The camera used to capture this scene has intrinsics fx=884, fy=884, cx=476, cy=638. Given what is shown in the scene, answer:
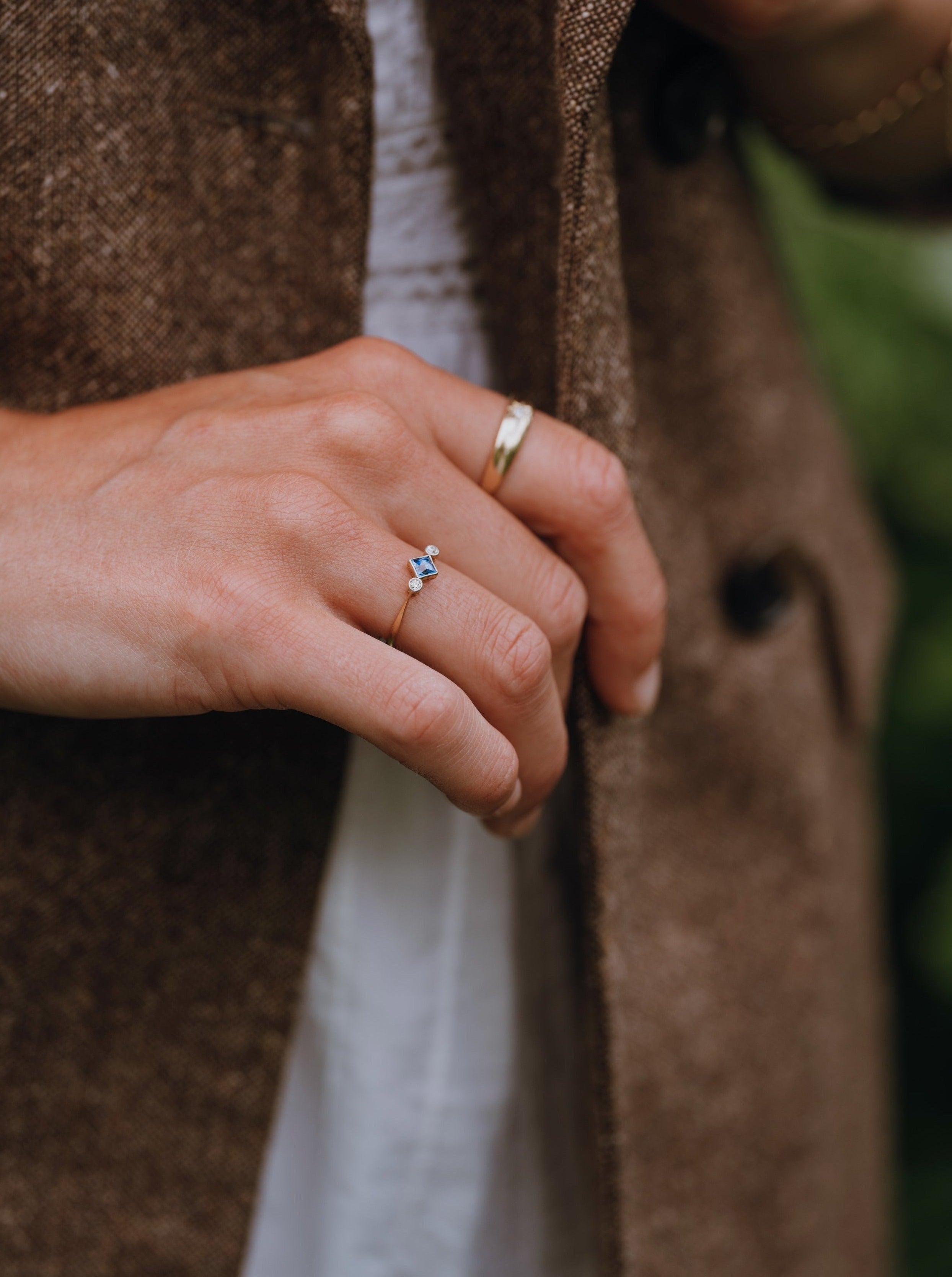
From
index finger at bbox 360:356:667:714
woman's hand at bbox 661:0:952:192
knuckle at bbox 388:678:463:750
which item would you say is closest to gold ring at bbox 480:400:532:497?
index finger at bbox 360:356:667:714

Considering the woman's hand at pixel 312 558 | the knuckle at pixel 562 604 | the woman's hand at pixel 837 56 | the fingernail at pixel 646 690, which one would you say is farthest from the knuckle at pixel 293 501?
the woman's hand at pixel 837 56

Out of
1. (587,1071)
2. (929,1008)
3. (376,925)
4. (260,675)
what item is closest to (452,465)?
(260,675)

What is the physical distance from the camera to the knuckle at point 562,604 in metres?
0.48

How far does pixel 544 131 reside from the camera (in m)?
0.51

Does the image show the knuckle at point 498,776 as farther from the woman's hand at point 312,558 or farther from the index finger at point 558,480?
the index finger at point 558,480

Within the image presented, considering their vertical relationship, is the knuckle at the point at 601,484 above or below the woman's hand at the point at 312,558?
above

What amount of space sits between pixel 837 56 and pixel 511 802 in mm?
565

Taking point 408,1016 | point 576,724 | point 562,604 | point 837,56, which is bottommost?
point 408,1016

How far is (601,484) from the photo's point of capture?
0.48 m

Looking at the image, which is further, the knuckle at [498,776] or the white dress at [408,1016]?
the white dress at [408,1016]

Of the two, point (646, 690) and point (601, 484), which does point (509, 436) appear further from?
point (646, 690)

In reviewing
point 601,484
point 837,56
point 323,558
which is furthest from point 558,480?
point 837,56

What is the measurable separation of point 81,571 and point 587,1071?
529mm

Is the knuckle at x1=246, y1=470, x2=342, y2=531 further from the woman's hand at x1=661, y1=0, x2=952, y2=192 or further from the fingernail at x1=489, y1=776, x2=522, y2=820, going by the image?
the woman's hand at x1=661, y1=0, x2=952, y2=192
